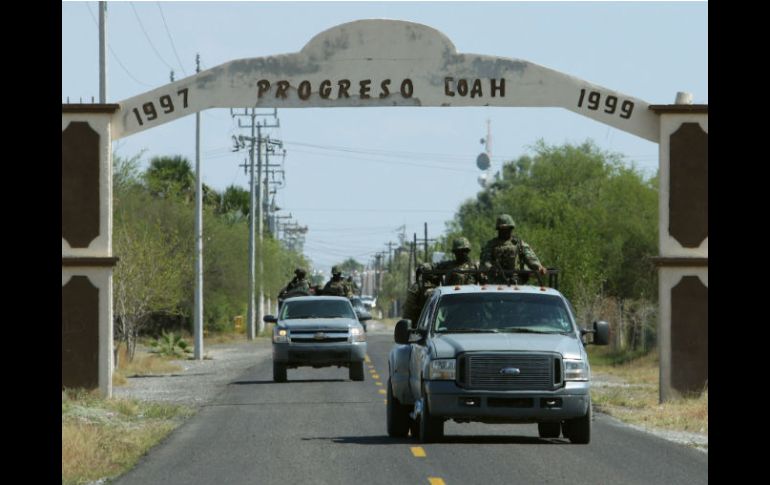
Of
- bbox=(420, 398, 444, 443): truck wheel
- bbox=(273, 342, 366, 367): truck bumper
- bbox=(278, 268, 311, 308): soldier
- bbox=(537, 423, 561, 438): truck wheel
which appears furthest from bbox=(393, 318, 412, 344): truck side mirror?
bbox=(278, 268, 311, 308): soldier

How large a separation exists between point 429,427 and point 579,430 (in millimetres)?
1903

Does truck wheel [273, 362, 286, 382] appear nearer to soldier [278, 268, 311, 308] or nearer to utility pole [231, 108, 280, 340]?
soldier [278, 268, 311, 308]

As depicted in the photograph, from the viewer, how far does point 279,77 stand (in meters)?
28.9

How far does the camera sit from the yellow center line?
62.5 ft

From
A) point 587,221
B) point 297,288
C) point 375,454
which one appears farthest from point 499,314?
point 587,221

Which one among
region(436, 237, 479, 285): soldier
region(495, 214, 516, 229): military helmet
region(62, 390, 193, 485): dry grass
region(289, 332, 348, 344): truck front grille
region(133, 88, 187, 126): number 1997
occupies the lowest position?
region(62, 390, 193, 485): dry grass

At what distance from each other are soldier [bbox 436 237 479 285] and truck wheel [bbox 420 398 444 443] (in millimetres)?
3041

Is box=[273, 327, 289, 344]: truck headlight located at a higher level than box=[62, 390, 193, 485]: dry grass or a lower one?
higher

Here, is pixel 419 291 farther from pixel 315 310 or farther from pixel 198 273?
pixel 198 273

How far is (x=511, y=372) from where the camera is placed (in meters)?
19.2
